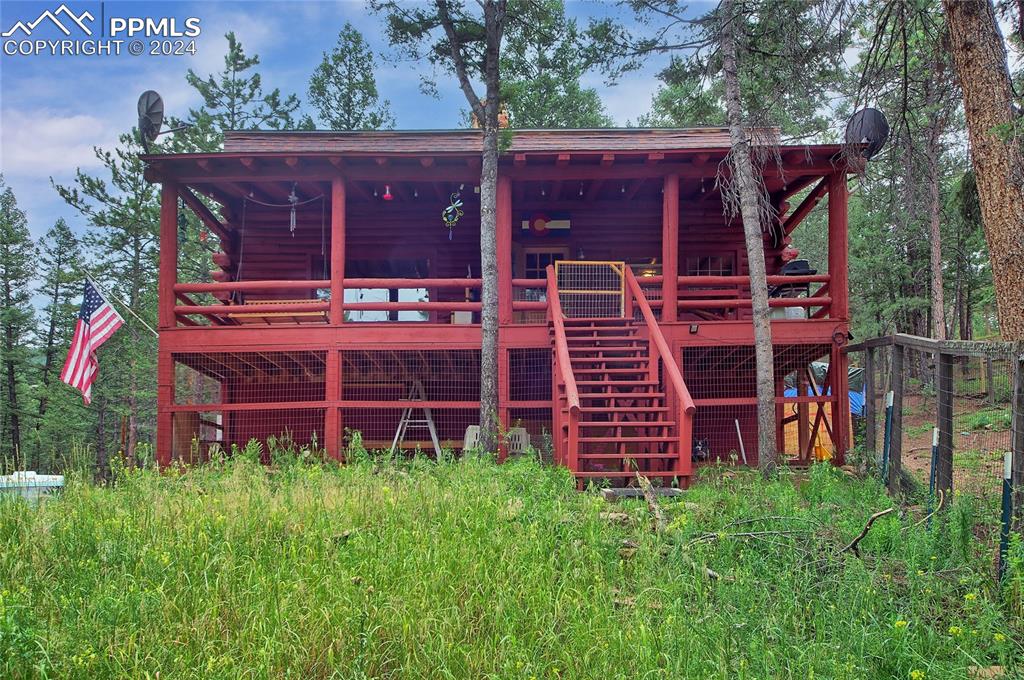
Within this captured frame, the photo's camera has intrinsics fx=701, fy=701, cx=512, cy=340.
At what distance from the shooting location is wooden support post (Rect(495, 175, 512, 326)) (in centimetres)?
1113

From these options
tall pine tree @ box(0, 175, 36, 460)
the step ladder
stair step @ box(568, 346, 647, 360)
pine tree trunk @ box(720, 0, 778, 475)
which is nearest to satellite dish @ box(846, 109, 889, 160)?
pine tree trunk @ box(720, 0, 778, 475)

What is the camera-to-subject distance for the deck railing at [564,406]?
26.3 feet

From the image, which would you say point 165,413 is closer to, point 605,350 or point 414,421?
point 414,421

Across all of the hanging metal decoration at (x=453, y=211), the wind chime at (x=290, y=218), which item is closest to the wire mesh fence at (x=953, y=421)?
the hanging metal decoration at (x=453, y=211)

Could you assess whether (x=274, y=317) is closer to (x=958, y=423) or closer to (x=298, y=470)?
(x=298, y=470)

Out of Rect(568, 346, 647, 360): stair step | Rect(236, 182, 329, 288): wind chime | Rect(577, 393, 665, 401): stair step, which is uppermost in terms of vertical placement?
Rect(236, 182, 329, 288): wind chime

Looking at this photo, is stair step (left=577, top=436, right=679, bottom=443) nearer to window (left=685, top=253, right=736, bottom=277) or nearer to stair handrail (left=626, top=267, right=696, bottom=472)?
stair handrail (left=626, top=267, right=696, bottom=472)

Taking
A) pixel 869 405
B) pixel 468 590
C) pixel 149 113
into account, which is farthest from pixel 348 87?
pixel 468 590

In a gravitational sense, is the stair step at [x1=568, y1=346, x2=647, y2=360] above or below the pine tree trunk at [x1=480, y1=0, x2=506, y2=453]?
below

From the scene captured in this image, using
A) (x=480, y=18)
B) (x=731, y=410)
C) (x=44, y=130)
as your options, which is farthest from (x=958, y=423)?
(x=44, y=130)

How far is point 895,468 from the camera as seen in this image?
25.0 ft

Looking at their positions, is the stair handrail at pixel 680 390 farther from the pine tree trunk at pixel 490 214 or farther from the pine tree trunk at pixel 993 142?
the pine tree trunk at pixel 993 142
